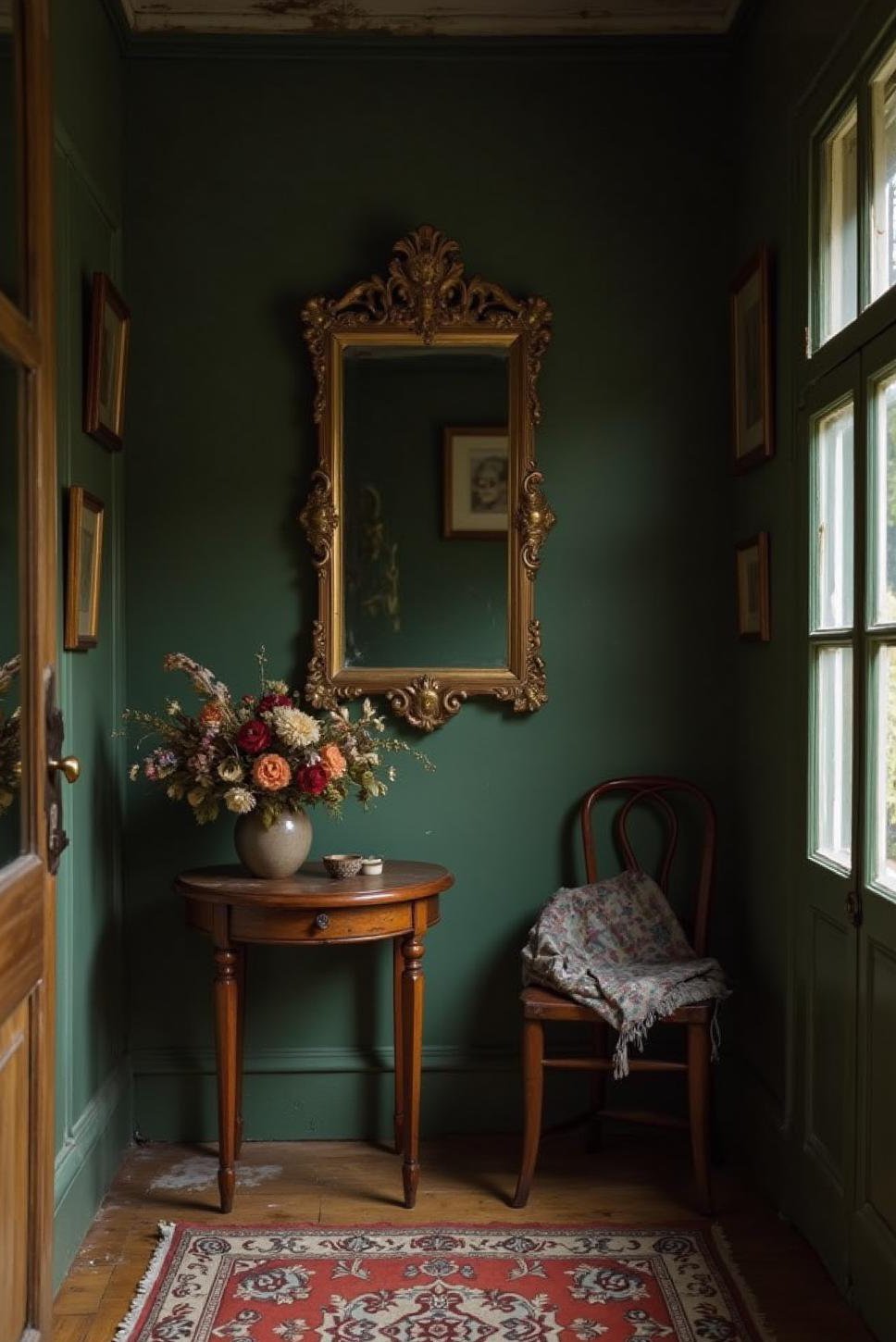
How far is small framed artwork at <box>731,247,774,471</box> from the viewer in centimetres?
326

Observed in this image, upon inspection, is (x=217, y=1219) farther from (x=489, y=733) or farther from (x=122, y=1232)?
(x=489, y=733)

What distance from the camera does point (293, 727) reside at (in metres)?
3.16

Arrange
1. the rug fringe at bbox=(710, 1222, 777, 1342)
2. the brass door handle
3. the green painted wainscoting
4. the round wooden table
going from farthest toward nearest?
the round wooden table → the green painted wainscoting → the rug fringe at bbox=(710, 1222, 777, 1342) → the brass door handle

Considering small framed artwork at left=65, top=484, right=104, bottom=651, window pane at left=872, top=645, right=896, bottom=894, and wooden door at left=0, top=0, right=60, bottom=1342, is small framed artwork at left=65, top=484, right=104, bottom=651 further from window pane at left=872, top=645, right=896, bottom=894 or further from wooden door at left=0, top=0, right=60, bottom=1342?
A: window pane at left=872, top=645, right=896, bottom=894

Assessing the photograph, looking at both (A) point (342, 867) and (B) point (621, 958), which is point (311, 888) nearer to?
(A) point (342, 867)

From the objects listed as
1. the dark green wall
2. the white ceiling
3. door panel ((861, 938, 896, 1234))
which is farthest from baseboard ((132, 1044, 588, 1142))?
the white ceiling

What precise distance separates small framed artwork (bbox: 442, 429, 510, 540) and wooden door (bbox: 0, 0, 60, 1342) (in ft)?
5.37

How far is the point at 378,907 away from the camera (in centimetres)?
312

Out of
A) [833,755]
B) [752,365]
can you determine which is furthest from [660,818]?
[752,365]

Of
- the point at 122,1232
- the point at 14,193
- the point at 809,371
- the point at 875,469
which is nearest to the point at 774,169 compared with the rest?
the point at 809,371

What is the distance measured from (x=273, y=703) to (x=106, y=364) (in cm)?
99

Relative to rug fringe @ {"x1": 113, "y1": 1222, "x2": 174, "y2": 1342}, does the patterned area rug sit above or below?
below

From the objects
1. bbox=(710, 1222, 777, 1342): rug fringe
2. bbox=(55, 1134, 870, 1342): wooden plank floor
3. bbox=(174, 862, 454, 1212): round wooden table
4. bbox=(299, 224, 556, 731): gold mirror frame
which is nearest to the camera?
bbox=(710, 1222, 777, 1342): rug fringe

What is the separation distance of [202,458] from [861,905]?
2158 millimetres
